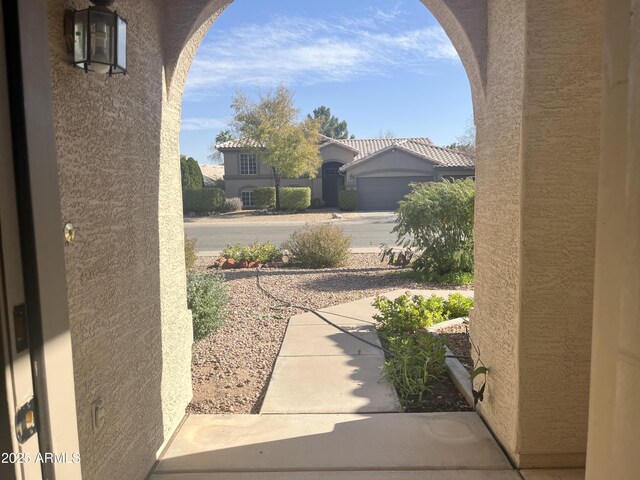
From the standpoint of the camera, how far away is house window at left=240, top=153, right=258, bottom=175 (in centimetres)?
3503

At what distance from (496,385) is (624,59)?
249 centimetres

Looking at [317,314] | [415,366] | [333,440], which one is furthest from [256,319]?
[333,440]

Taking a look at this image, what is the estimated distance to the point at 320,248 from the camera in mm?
11148

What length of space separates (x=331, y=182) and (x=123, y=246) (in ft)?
111

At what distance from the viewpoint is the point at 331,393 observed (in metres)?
4.28

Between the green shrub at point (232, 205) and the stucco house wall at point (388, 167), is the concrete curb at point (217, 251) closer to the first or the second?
the green shrub at point (232, 205)

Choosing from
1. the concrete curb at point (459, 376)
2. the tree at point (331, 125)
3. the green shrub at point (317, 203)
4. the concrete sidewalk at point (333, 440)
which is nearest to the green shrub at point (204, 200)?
the green shrub at point (317, 203)

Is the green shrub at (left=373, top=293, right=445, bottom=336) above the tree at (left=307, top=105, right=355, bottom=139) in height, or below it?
below

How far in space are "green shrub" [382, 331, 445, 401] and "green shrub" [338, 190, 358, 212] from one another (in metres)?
27.5

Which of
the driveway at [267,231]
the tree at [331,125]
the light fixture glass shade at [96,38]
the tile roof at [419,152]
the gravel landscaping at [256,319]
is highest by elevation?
the tree at [331,125]

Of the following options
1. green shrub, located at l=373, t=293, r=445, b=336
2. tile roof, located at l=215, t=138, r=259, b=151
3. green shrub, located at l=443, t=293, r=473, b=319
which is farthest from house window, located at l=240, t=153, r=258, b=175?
green shrub, located at l=373, t=293, r=445, b=336

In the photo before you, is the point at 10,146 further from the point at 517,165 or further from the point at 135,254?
the point at 517,165

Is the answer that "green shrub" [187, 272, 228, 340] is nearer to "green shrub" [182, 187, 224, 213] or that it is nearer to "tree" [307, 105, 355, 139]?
"green shrub" [182, 187, 224, 213]

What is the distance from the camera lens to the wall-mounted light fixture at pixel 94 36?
211 cm
